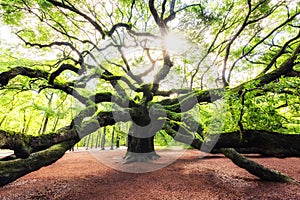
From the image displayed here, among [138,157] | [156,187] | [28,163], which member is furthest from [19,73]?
[138,157]

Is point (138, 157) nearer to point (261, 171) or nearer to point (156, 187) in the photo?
point (156, 187)

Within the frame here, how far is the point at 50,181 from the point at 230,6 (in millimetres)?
10024

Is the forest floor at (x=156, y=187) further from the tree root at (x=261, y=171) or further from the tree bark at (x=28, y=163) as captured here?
the tree bark at (x=28, y=163)

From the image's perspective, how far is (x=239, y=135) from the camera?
5465 mm

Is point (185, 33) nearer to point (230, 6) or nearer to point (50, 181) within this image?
point (230, 6)

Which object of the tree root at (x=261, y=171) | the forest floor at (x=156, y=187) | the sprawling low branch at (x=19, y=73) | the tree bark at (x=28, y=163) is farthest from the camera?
the sprawling low branch at (x=19, y=73)

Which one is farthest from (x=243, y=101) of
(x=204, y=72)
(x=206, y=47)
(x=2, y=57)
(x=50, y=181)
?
(x=2, y=57)

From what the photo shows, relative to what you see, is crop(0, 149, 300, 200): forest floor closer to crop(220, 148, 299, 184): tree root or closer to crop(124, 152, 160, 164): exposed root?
crop(220, 148, 299, 184): tree root

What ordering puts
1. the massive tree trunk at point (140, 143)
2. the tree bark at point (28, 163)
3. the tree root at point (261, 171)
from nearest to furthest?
the tree bark at point (28, 163) → the tree root at point (261, 171) → the massive tree trunk at point (140, 143)

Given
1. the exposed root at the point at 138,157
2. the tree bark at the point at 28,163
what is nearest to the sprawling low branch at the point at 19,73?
the tree bark at the point at 28,163

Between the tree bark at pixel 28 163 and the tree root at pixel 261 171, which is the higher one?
the tree bark at pixel 28 163

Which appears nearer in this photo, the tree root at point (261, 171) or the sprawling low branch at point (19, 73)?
the tree root at point (261, 171)

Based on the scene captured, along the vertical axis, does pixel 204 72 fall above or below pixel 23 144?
above

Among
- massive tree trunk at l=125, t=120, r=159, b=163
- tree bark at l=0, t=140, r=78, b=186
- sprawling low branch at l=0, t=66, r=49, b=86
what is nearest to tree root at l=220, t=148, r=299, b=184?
massive tree trunk at l=125, t=120, r=159, b=163
